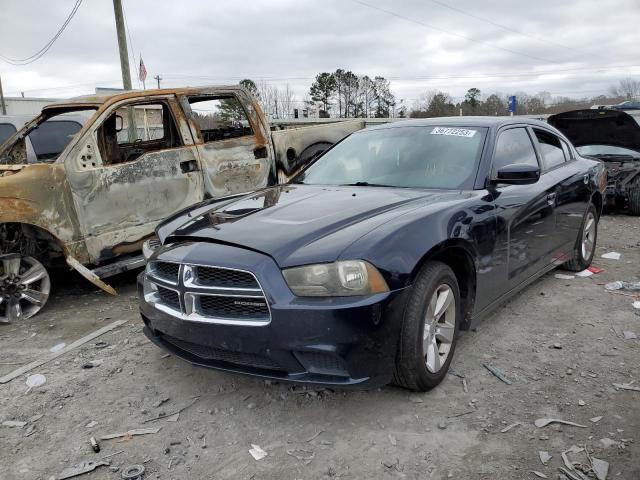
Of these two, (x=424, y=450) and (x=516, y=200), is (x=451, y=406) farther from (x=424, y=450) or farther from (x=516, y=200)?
(x=516, y=200)

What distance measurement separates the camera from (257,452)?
8.47ft

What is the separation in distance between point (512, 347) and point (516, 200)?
1.05 m

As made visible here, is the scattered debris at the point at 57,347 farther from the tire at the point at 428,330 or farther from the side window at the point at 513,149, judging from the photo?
the side window at the point at 513,149

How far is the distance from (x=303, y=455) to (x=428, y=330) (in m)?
0.95

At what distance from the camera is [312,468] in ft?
8.02

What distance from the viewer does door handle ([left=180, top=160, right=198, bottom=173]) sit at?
5359 millimetres

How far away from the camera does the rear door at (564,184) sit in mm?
4535

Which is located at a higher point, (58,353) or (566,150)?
(566,150)

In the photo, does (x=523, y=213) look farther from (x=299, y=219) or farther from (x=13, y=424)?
(x=13, y=424)

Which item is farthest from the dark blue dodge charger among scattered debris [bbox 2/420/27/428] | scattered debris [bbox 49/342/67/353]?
scattered debris [bbox 49/342/67/353]

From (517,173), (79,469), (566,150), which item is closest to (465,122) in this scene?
(517,173)

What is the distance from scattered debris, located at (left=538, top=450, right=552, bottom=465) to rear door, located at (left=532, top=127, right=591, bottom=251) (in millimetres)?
2488

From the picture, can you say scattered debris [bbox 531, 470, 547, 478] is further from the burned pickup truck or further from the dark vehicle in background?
the dark vehicle in background

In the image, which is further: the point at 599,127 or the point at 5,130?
the point at 599,127
